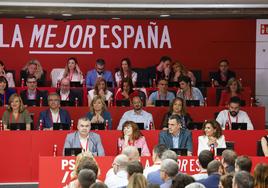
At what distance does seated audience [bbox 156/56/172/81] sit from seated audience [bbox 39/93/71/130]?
180 inches

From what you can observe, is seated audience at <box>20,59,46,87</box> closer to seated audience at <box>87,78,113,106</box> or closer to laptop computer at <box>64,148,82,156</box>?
seated audience at <box>87,78,113,106</box>

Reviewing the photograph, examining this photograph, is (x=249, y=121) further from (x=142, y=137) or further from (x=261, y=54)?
(x=261, y=54)

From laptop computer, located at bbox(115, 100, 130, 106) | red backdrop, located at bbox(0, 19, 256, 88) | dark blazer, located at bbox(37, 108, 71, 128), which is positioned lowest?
dark blazer, located at bbox(37, 108, 71, 128)

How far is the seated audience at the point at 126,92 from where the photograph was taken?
64.5 ft

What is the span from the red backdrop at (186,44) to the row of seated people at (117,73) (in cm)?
81

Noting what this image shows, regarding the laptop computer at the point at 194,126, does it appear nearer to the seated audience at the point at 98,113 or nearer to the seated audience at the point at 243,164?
the seated audience at the point at 98,113

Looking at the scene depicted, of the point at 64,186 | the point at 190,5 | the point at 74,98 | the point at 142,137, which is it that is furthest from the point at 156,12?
the point at 64,186

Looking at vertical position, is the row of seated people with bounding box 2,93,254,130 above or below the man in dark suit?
above

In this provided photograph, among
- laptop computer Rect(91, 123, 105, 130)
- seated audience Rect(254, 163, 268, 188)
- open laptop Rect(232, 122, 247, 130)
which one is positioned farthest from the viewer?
open laptop Rect(232, 122, 247, 130)

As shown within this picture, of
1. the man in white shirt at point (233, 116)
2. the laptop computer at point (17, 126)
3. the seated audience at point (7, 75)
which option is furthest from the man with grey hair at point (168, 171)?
the seated audience at point (7, 75)

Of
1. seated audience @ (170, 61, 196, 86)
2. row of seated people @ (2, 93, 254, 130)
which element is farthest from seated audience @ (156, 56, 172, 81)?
row of seated people @ (2, 93, 254, 130)

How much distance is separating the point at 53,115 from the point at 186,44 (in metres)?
6.36

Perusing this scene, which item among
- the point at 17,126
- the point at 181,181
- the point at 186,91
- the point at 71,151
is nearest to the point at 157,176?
the point at 181,181

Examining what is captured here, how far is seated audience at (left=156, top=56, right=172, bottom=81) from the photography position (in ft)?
72.7
